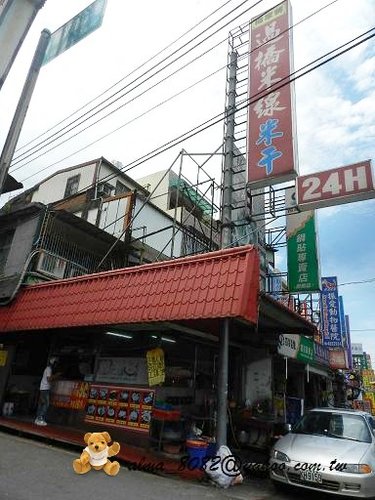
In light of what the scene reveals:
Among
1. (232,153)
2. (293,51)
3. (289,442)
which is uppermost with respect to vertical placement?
(293,51)

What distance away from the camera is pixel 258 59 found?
12594 millimetres

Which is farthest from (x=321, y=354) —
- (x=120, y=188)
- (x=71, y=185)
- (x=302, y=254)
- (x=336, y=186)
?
(x=71, y=185)

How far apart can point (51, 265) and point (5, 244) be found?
2914 mm

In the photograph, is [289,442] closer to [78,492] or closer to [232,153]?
[78,492]

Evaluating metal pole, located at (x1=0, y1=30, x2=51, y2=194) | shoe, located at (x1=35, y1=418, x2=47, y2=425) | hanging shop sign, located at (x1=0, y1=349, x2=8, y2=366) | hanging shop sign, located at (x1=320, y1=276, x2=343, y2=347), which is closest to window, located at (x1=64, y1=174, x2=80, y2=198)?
hanging shop sign, located at (x1=0, y1=349, x2=8, y2=366)

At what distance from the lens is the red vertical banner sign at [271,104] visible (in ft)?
34.9

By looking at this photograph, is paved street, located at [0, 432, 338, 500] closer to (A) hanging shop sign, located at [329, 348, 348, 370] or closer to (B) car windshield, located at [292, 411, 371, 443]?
(B) car windshield, located at [292, 411, 371, 443]

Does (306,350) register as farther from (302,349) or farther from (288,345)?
(288,345)

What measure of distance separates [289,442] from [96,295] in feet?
18.0

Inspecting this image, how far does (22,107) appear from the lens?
5855 millimetres

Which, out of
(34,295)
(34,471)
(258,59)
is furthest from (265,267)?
(34,471)

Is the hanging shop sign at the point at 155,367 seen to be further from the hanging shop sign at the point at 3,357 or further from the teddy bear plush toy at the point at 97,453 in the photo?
the hanging shop sign at the point at 3,357

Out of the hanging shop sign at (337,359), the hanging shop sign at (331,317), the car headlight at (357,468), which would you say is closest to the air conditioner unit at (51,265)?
the car headlight at (357,468)

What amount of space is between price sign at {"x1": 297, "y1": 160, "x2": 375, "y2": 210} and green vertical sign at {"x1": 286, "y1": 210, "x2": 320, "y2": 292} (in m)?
3.50
